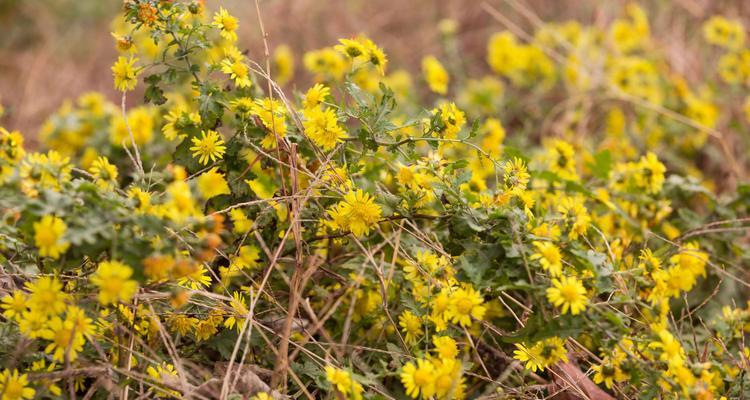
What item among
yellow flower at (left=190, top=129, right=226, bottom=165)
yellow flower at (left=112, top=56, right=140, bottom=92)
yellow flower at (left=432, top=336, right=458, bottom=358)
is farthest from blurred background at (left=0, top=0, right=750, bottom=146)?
yellow flower at (left=432, top=336, right=458, bottom=358)

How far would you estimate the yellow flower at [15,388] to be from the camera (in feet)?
4.30

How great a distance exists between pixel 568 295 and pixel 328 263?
644mm

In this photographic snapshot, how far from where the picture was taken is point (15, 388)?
1.32 m

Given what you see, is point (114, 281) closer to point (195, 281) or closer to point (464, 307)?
point (195, 281)

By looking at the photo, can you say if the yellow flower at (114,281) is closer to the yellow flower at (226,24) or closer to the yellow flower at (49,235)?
the yellow flower at (49,235)

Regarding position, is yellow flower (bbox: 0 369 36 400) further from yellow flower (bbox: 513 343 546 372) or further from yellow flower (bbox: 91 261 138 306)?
yellow flower (bbox: 513 343 546 372)

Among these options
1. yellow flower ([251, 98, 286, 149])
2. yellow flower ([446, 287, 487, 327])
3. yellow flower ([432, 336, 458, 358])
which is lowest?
yellow flower ([432, 336, 458, 358])

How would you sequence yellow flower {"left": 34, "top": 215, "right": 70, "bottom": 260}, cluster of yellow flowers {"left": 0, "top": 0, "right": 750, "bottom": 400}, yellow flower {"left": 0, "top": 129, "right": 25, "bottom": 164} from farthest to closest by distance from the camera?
yellow flower {"left": 0, "top": 129, "right": 25, "bottom": 164} < cluster of yellow flowers {"left": 0, "top": 0, "right": 750, "bottom": 400} < yellow flower {"left": 34, "top": 215, "right": 70, "bottom": 260}

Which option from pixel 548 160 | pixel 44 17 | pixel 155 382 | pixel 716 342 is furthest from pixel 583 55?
pixel 44 17

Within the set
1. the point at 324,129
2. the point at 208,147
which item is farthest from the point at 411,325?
the point at 208,147

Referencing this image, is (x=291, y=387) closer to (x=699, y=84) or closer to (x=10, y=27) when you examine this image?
(x=699, y=84)

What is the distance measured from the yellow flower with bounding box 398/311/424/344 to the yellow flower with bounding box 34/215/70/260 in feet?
2.42

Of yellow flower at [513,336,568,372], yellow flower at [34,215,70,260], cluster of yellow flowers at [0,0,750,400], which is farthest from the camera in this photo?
yellow flower at [513,336,568,372]

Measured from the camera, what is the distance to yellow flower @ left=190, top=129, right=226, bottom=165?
163 cm
